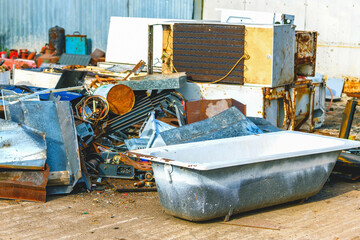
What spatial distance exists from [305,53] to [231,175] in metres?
5.02

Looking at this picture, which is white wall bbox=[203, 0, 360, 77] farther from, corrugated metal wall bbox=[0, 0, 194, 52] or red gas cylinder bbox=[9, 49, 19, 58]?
red gas cylinder bbox=[9, 49, 19, 58]

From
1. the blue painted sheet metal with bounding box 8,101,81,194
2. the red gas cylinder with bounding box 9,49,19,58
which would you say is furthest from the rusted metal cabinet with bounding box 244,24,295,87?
the red gas cylinder with bounding box 9,49,19,58

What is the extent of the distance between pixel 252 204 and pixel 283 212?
1.55ft

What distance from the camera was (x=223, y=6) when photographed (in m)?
15.2

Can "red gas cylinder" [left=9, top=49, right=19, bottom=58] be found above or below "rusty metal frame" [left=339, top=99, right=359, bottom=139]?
above

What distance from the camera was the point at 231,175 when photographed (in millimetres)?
5348

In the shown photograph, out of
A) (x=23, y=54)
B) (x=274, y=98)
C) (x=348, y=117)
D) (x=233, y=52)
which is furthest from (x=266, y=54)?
(x=23, y=54)

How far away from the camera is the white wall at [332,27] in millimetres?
13367

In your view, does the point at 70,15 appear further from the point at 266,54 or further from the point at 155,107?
the point at 266,54

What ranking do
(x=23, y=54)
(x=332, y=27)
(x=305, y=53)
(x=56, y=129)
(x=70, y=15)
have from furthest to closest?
(x=23, y=54) → (x=70, y=15) → (x=332, y=27) → (x=305, y=53) → (x=56, y=129)

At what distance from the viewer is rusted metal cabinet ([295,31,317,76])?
9.52 meters

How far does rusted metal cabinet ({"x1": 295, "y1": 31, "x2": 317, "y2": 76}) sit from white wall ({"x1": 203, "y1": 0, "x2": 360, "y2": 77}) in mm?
4031

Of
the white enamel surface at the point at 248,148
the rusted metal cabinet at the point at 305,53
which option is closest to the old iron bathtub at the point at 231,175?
the white enamel surface at the point at 248,148

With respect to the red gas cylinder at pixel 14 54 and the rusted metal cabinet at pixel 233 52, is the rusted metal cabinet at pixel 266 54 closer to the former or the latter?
the rusted metal cabinet at pixel 233 52
